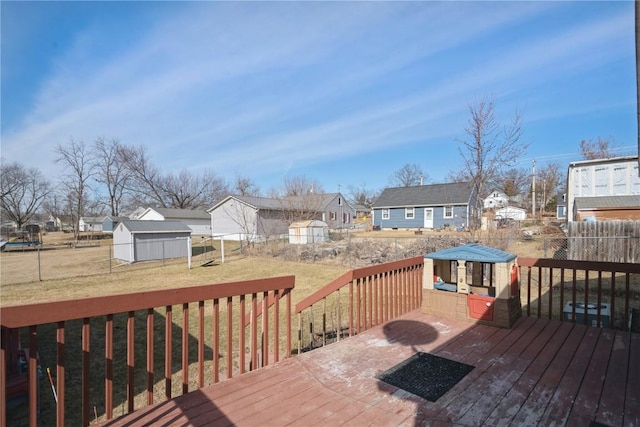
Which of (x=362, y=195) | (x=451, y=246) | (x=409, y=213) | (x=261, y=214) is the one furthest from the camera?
(x=362, y=195)

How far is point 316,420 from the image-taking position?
1.98 metres

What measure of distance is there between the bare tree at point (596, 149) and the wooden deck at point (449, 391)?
33155 millimetres

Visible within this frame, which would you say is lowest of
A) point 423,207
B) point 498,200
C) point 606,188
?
point 423,207

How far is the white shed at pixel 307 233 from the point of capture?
60.8 feet

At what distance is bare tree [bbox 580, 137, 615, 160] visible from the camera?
90.8ft

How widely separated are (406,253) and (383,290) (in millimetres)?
7799

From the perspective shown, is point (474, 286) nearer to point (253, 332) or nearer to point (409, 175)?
point (253, 332)

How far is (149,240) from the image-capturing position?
1614 centimetres

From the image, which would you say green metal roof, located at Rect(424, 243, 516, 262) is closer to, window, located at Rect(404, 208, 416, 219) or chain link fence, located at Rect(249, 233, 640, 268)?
chain link fence, located at Rect(249, 233, 640, 268)

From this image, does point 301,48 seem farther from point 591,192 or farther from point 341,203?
point 341,203

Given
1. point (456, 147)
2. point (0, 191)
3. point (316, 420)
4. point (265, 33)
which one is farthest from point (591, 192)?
point (0, 191)

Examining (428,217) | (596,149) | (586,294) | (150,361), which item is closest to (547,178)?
(596,149)

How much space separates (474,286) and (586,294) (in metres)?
1.26

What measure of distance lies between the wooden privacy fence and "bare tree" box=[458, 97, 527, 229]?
284cm
